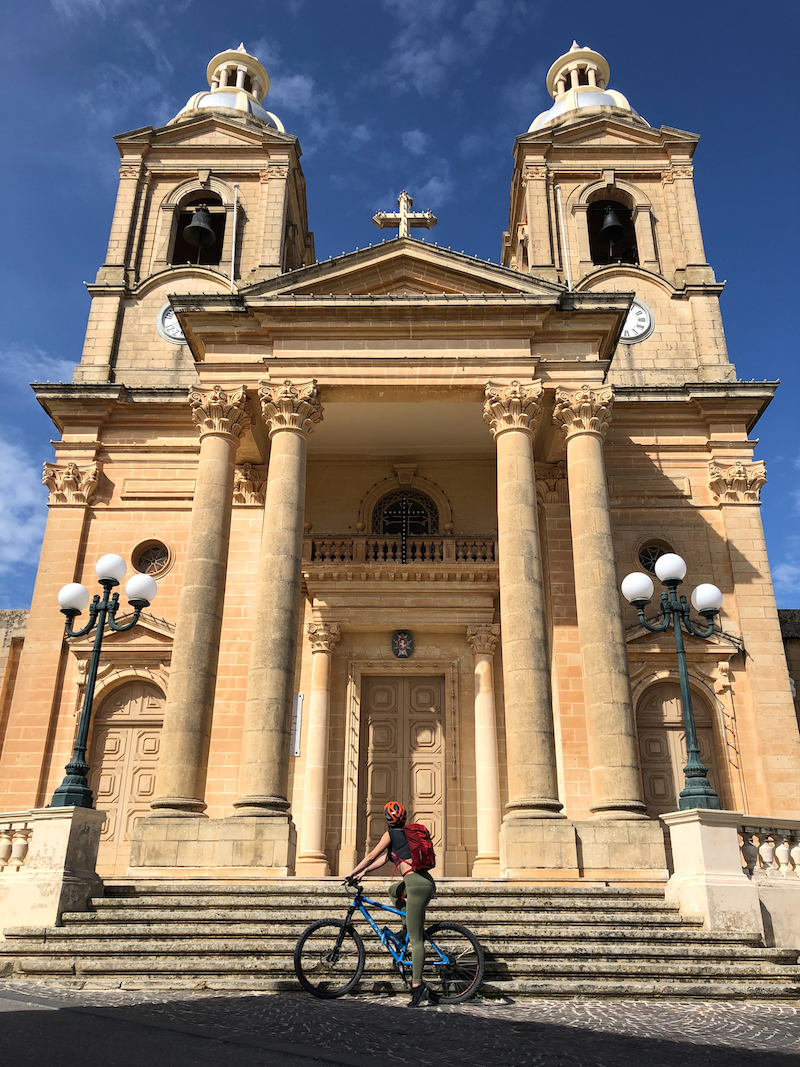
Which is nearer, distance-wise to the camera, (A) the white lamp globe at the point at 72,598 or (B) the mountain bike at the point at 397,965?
(B) the mountain bike at the point at 397,965

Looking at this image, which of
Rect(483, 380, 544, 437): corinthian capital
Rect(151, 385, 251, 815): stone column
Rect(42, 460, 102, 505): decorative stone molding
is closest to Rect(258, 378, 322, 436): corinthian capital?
Rect(151, 385, 251, 815): stone column

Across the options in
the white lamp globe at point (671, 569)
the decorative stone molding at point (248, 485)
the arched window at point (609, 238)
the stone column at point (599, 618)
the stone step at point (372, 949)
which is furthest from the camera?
the arched window at point (609, 238)

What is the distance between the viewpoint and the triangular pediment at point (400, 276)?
55.2 feet

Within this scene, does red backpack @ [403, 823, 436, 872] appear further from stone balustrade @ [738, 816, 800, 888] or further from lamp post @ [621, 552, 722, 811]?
stone balustrade @ [738, 816, 800, 888]

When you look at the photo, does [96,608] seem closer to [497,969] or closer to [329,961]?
[329,961]

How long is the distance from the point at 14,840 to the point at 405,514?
37.3 feet

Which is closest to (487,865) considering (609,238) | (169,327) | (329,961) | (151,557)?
(329,961)

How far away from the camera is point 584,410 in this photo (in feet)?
52.7

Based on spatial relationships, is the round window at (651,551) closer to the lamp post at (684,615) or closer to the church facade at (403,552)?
the church facade at (403,552)

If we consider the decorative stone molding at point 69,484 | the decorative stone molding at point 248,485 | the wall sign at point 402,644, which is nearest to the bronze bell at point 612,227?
the decorative stone molding at point 248,485

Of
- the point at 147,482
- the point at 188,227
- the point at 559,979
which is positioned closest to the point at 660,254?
the point at 188,227

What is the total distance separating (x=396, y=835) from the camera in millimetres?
7961

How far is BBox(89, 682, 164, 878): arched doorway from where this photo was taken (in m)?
17.0

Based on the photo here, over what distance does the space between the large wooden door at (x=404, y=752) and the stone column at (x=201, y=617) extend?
4.94 metres
